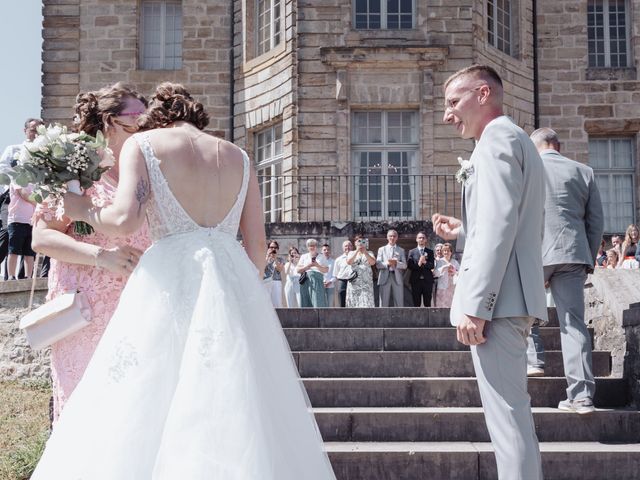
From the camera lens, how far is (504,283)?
157 inches

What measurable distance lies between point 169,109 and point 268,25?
1861 cm

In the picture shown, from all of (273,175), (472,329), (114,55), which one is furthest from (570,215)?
(114,55)

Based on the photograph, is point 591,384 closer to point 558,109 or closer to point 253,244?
point 253,244

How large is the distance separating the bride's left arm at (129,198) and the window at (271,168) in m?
17.0

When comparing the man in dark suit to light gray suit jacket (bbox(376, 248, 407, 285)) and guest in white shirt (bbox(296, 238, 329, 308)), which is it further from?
guest in white shirt (bbox(296, 238, 329, 308))

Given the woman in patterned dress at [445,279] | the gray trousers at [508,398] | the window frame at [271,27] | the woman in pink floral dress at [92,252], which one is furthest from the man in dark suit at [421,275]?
the woman in pink floral dress at [92,252]

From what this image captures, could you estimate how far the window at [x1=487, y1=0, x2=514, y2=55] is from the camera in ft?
70.3

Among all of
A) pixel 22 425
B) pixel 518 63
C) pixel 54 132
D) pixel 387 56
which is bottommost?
pixel 22 425

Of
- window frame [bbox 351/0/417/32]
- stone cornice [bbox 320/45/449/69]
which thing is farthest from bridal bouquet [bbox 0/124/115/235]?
window frame [bbox 351/0/417/32]

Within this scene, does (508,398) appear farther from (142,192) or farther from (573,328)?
(573,328)

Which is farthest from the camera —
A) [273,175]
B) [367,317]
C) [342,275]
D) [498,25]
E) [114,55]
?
[114,55]

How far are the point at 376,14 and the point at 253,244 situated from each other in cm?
1753

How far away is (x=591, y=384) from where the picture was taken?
594 cm

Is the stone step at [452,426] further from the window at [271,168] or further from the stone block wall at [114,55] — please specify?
the stone block wall at [114,55]
